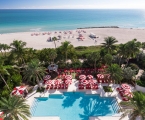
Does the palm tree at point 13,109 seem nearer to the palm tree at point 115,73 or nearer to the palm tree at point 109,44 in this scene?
the palm tree at point 115,73

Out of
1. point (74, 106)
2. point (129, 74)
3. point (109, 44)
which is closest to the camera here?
point (74, 106)

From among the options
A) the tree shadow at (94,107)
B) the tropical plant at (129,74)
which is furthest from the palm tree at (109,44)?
the tree shadow at (94,107)

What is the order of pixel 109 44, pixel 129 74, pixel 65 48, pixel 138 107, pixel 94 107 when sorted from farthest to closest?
pixel 109 44, pixel 65 48, pixel 129 74, pixel 94 107, pixel 138 107

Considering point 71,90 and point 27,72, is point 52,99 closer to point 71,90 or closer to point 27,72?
point 71,90

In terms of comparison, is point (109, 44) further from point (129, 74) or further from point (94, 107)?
point (94, 107)

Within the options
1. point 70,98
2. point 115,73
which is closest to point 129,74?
point 115,73

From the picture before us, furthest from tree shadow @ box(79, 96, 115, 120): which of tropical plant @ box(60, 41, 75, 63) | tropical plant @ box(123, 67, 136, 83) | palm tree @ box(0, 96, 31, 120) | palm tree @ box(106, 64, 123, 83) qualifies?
tropical plant @ box(60, 41, 75, 63)
